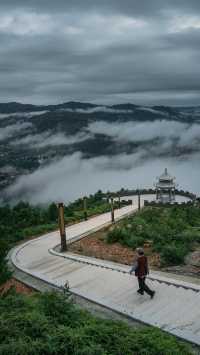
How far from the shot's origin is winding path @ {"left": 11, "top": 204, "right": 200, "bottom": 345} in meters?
9.02

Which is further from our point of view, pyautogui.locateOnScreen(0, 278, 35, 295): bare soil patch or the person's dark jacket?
pyautogui.locateOnScreen(0, 278, 35, 295): bare soil patch

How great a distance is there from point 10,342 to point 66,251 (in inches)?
415

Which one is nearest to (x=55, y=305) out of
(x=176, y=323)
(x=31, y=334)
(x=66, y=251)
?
(x=31, y=334)

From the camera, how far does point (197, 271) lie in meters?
12.5

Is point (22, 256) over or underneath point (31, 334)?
underneath

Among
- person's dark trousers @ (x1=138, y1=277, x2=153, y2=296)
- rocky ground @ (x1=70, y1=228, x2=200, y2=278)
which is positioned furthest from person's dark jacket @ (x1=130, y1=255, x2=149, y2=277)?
rocky ground @ (x1=70, y1=228, x2=200, y2=278)

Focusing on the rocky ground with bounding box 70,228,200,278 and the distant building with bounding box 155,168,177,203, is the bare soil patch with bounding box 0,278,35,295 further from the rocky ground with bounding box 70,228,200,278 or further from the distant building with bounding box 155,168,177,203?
the distant building with bounding box 155,168,177,203

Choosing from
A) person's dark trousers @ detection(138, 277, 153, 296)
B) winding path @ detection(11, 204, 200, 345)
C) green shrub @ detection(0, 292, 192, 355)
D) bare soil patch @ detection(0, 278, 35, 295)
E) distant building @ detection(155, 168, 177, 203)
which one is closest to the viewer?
green shrub @ detection(0, 292, 192, 355)

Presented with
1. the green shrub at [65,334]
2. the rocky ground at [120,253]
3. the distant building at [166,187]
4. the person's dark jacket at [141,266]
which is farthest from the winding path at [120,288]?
the distant building at [166,187]

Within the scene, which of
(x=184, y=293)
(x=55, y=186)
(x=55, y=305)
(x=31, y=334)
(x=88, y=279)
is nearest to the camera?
(x=31, y=334)

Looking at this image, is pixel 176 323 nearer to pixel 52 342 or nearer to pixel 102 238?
pixel 52 342

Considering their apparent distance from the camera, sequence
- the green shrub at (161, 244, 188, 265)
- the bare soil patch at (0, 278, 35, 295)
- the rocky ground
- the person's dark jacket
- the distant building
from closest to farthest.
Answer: the person's dark jacket
the bare soil patch at (0, 278, 35, 295)
the rocky ground
the green shrub at (161, 244, 188, 265)
the distant building

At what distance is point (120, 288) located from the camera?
37.5 feet

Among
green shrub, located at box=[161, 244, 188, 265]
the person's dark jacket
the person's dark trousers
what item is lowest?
green shrub, located at box=[161, 244, 188, 265]
